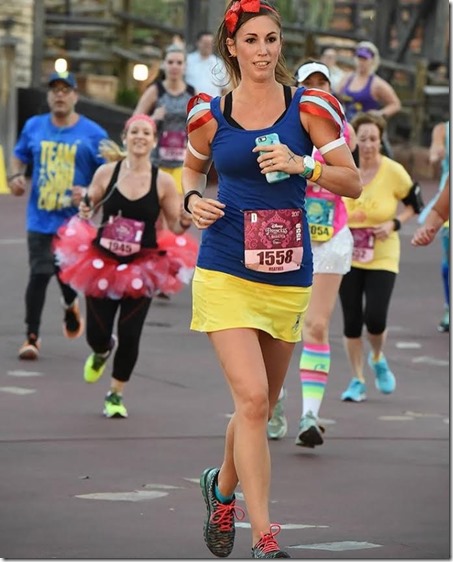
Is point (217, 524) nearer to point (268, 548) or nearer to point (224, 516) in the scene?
point (224, 516)

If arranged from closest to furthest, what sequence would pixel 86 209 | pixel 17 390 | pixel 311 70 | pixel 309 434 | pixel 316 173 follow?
1. pixel 316 173
2. pixel 309 434
3. pixel 311 70
4. pixel 86 209
5. pixel 17 390

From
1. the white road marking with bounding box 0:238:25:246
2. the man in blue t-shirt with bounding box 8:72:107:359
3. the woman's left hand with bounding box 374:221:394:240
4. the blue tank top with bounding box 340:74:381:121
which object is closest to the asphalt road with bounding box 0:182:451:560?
the man in blue t-shirt with bounding box 8:72:107:359

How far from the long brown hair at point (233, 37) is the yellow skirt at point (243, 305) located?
0.82m

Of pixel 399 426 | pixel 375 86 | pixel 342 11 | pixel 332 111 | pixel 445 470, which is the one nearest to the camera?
pixel 332 111

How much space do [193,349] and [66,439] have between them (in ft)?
11.6

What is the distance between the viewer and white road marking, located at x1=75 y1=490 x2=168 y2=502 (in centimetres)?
775

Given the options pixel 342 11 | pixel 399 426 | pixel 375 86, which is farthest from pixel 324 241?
pixel 342 11

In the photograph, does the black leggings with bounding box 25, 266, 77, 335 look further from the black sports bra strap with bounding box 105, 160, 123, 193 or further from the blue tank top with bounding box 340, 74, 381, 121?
the blue tank top with bounding box 340, 74, 381, 121

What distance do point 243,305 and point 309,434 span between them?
2418mm

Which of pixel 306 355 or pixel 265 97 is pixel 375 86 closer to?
pixel 306 355

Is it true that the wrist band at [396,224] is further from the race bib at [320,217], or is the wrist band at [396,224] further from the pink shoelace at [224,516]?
the pink shoelace at [224,516]

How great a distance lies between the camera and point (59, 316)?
14.0 m

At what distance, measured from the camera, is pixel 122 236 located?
1008cm

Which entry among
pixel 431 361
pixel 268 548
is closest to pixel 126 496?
pixel 268 548
